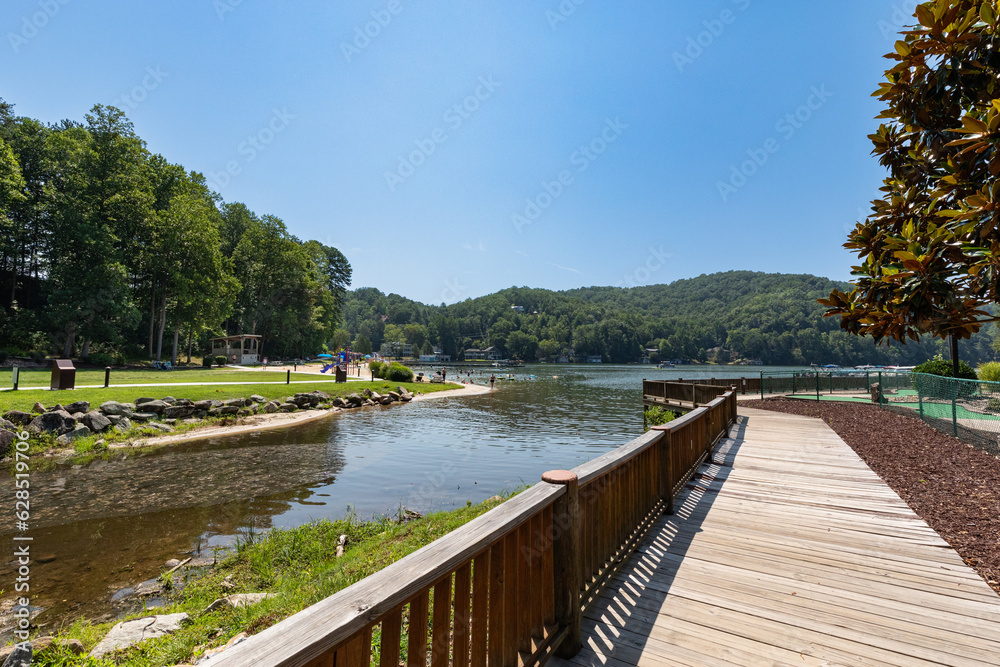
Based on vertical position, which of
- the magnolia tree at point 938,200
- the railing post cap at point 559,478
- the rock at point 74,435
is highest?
the magnolia tree at point 938,200

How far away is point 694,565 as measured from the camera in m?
3.99

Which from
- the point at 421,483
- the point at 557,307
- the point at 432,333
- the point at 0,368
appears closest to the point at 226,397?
the point at 421,483

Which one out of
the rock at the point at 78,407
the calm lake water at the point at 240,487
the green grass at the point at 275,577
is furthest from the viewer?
the rock at the point at 78,407

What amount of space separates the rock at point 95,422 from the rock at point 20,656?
12229 millimetres

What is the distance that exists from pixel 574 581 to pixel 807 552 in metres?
3.07

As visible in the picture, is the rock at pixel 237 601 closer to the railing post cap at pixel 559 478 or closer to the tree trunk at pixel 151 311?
the railing post cap at pixel 559 478

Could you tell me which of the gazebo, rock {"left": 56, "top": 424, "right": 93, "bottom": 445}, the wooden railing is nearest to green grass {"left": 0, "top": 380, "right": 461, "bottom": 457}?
rock {"left": 56, "top": 424, "right": 93, "bottom": 445}

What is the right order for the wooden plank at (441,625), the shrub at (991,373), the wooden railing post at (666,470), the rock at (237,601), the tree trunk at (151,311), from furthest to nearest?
1. the tree trunk at (151,311)
2. the shrub at (991,373)
3. the wooden railing post at (666,470)
4. the rock at (237,601)
5. the wooden plank at (441,625)

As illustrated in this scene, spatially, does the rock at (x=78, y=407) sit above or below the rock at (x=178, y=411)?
above

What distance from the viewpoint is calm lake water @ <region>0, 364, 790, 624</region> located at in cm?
605

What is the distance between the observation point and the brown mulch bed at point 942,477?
4.41 metres

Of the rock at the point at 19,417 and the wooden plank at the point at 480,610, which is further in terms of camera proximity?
the rock at the point at 19,417

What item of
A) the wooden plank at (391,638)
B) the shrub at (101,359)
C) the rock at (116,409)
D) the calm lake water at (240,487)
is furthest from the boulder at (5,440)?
the shrub at (101,359)

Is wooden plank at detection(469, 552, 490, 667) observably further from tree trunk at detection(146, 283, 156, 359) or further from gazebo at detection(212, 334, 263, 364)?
gazebo at detection(212, 334, 263, 364)
